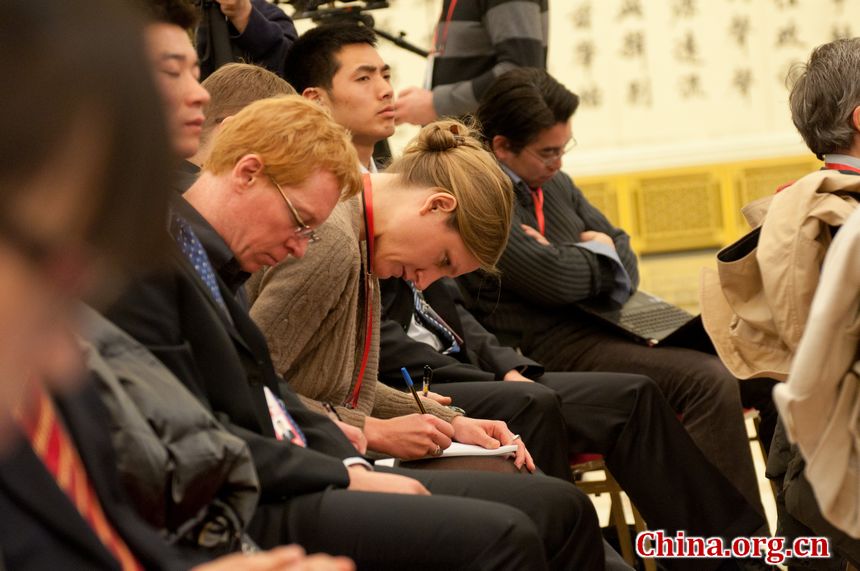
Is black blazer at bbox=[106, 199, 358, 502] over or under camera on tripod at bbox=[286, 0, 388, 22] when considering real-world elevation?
under

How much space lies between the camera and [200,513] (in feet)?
5.25

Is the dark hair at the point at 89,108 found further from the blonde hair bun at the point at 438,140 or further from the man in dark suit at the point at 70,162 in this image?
the blonde hair bun at the point at 438,140

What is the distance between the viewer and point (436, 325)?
3.32 meters

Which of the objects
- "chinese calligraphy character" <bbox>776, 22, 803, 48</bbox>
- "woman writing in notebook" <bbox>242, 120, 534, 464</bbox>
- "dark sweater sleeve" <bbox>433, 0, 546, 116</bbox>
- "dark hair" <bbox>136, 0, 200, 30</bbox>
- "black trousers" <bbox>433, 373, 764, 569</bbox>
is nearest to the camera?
"dark hair" <bbox>136, 0, 200, 30</bbox>

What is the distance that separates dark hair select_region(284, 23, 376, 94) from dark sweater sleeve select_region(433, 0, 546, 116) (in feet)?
1.90

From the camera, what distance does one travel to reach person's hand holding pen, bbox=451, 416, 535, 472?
2742 millimetres

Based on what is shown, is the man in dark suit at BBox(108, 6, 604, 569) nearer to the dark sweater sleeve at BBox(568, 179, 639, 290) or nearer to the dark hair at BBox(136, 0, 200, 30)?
the dark hair at BBox(136, 0, 200, 30)

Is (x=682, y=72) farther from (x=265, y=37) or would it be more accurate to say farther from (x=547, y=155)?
(x=265, y=37)

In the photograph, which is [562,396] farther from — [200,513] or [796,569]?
[200,513]

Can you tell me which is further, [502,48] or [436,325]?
[502,48]

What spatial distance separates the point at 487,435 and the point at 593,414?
23.7 inches

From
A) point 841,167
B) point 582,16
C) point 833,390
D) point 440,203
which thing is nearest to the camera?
point 833,390

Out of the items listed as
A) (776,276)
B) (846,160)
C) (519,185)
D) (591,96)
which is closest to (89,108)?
(776,276)

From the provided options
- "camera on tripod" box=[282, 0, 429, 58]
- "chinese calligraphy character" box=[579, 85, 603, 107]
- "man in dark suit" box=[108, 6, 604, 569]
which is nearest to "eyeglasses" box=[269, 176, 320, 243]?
"man in dark suit" box=[108, 6, 604, 569]
